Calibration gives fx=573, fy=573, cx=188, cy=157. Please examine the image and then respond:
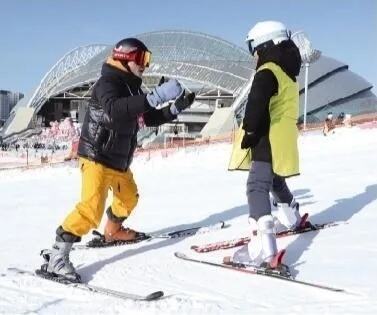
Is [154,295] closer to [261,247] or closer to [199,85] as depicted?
[261,247]

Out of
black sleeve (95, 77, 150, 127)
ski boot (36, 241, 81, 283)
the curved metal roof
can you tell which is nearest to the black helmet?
black sleeve (95, 77, 150, 127)

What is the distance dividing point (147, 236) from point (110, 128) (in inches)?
53.3

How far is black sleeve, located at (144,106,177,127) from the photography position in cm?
396

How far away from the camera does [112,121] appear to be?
379cm

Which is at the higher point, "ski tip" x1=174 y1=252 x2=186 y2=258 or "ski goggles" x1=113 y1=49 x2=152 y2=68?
"ski goggles" x1=113 y1=49 x2=152 y2=68

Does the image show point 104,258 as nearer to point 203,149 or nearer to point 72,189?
point 72,189

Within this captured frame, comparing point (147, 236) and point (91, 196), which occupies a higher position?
point (91, 196)

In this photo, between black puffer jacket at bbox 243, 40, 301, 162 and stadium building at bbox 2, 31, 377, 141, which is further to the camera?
stadium building at bbox 2, 31, 377, 141

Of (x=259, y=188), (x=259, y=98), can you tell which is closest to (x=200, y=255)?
(x=259, y=188)

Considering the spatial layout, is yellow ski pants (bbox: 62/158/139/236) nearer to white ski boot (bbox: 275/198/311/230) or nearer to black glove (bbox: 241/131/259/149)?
black glove (bbox: 241/131/259/149)

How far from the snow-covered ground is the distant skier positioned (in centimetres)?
28

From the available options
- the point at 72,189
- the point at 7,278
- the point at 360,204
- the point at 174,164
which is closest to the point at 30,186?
the point at 72,189

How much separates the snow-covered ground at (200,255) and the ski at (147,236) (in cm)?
10

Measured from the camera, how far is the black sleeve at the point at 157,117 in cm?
396
